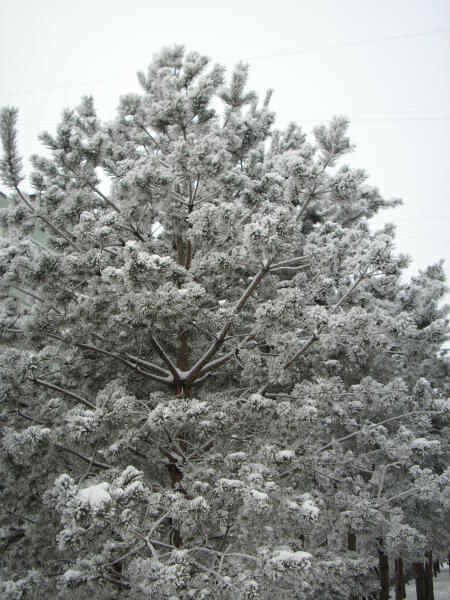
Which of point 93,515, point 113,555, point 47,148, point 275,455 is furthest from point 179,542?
point 47,148

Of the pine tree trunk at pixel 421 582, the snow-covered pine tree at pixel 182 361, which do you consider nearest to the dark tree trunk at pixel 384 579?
the pine tree trunk at pixel 421 582

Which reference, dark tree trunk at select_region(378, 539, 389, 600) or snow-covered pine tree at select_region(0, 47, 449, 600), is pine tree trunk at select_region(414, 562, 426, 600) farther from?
snow-covered pine tree at select_region(0, 47, 449, 600)

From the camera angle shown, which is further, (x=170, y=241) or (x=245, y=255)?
(x=170, y=241)

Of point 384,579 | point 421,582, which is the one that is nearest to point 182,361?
point 384,579

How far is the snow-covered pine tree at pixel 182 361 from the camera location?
4.26 m

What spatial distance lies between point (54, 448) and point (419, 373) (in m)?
9.68

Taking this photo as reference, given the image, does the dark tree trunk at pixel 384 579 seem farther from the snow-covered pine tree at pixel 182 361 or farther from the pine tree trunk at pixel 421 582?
the snow-covered pine tree at pixel 182 361

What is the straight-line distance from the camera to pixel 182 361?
6496 mm

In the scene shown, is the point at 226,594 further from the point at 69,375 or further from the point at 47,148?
the point at 47,148

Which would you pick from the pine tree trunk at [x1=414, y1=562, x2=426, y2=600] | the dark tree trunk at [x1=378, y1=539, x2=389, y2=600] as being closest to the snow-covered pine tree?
the dark tree trunk at [x1=378, y1=539, x2=389, y2=600]

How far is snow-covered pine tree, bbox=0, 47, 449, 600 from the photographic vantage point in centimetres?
426

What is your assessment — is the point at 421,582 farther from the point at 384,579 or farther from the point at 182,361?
the point at 182,361

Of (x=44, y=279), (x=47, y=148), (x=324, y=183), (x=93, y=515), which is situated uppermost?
(x=47, y=148)

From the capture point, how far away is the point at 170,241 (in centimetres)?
739
